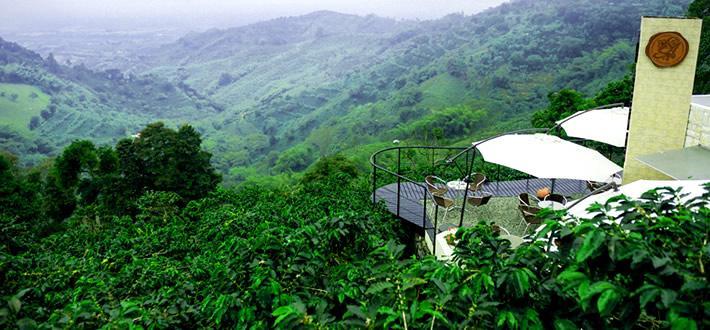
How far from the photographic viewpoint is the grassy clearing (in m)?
72.4

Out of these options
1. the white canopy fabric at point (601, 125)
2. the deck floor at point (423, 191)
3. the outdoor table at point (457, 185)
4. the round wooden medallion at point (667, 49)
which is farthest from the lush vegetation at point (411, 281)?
the white canopy fabric at point (601, 125)

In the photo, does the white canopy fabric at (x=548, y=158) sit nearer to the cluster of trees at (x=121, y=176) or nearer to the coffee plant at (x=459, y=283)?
the coffee plant at (x=459, y=283)

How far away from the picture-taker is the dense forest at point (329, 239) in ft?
6.14

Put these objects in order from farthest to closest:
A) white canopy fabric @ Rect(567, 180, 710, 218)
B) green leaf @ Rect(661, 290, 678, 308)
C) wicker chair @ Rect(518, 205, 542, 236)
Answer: wicker chair @ Rect(518, 205, 542, 236)
white canopy fabric @ Rect(567, 180, 710, 218)
green leaf @ Rect(661, 290, 678, 308)

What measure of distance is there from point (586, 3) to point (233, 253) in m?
107

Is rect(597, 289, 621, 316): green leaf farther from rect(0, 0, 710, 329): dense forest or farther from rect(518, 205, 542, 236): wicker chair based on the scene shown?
rect(518, 205, 542, 236): wicker chair

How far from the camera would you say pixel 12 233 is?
4457 mm

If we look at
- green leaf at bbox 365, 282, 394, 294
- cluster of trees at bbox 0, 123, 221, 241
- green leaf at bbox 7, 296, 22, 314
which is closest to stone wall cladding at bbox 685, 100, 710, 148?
green leaf at bbox 365, 282, 394, 294

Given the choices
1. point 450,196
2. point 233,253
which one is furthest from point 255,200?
point 233,253

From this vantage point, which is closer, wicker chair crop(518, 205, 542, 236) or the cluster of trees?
wicker chair crop(518, 205, 542, 236)

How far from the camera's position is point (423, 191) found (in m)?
8.40

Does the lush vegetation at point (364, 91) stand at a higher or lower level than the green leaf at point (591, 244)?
lower

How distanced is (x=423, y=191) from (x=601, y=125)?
327 centimetres

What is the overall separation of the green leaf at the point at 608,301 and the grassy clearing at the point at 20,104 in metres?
81.7
